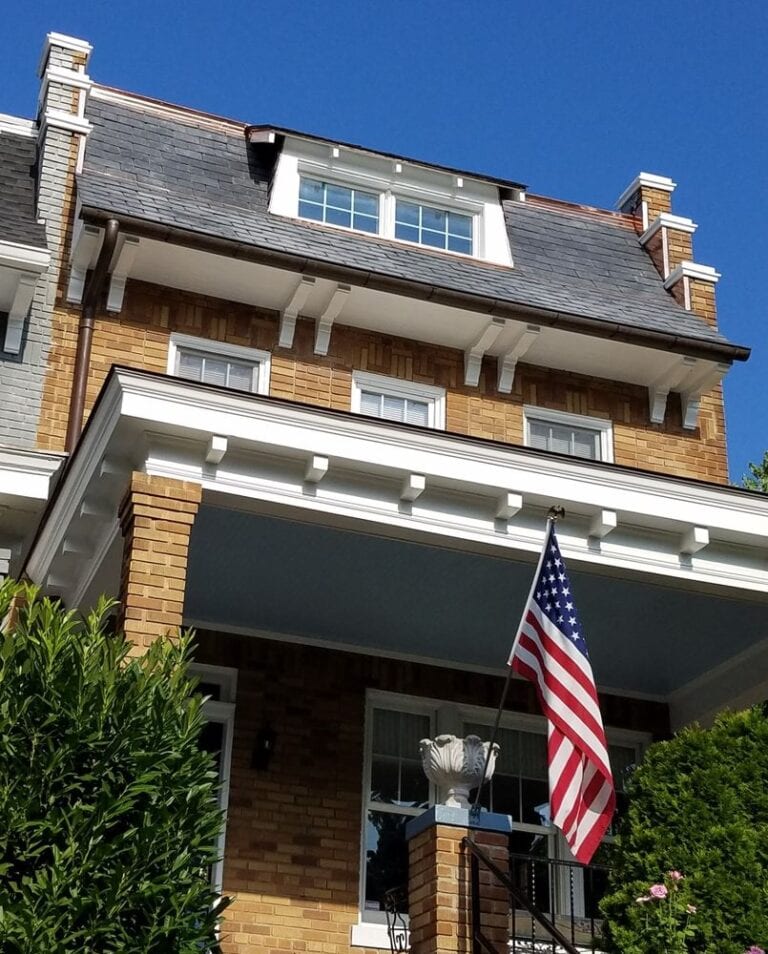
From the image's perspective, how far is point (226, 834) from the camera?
11.0 metres

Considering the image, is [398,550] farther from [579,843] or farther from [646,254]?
[646,254]

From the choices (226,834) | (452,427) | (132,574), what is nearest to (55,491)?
(132,574)

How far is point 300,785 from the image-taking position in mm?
11539

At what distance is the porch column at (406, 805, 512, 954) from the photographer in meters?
8.20

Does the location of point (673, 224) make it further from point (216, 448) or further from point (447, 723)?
point (216, 448)

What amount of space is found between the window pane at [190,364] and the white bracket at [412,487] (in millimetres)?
3993

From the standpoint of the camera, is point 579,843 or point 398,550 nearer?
point 579,843

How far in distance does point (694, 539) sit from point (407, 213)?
634 cm

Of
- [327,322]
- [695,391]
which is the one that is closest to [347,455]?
[327,322]

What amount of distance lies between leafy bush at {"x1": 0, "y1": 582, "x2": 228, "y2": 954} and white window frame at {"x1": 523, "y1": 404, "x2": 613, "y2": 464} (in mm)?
7194

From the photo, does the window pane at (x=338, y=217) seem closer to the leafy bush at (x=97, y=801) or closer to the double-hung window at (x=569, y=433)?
the double-hung window at (x=569, y=433)

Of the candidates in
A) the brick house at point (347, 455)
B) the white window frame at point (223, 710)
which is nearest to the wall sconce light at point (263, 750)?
the brick house at point (347, 455)

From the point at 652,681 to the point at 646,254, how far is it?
18.7 feet

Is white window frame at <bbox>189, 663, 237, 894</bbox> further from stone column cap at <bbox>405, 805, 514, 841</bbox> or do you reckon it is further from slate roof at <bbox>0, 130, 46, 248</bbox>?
slate roof at <bbox>0, 130, 46, 248</bbox>
